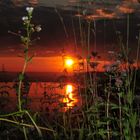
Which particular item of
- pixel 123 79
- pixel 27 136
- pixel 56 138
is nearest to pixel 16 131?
pixel 27 136

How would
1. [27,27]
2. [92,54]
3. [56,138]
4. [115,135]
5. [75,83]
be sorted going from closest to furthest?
[27,27] < [115,135] < [56,138] < [92,54] < [75,83]

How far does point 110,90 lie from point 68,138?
0.99 meters

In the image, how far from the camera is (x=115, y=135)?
616cm

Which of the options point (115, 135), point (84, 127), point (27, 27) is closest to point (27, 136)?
point (84, 127)

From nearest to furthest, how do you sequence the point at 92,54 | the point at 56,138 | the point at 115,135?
1. the point at 115,135
2. the point at 56,138
3. the point at 92,54

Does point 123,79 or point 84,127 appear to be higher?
point 123,79

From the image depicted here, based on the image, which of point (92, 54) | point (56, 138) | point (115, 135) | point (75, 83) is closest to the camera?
point (115, 135)

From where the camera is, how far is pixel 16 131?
716 cm

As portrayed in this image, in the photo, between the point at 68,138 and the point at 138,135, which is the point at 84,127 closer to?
the point at 68,138

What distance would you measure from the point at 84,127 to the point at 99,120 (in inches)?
22.5

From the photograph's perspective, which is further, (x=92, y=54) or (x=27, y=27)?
(x=92, y=54)

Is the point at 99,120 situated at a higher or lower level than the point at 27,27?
lower

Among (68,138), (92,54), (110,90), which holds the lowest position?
(68,138)

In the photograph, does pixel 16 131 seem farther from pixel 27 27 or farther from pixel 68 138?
pixel 27 27
